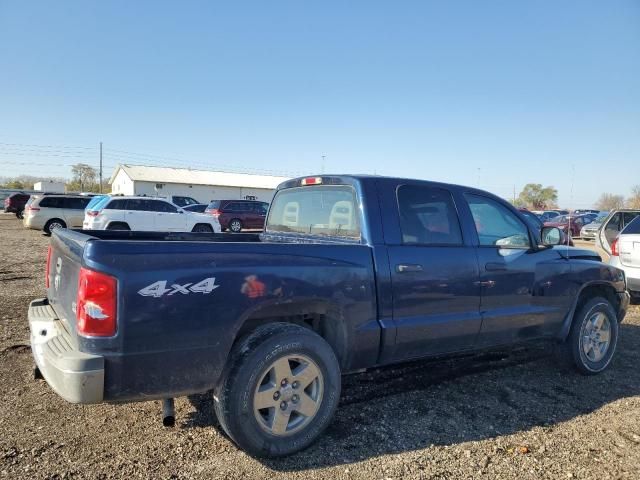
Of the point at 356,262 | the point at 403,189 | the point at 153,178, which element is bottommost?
the point at 356,262

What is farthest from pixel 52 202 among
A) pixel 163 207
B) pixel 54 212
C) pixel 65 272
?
pixel 65 272

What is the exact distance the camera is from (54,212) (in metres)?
19.4

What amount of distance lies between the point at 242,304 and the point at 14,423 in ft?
6.37

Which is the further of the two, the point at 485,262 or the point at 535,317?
the point at 535,317

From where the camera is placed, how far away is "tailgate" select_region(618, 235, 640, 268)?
7.28 metres

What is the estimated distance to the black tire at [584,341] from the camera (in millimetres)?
4676

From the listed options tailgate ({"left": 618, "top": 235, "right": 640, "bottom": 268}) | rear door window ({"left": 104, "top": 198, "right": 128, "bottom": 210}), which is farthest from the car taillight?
rear door window ({"left": 104, "top": 198, "right": 128, "bottom": 210})

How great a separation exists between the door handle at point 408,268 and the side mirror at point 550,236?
1601 mm

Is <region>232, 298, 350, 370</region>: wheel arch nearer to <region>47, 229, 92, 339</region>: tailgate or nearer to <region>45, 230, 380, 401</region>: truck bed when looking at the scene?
<region>45, 230, 380, 401</region>: truck bed

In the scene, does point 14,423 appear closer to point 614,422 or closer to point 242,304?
point 242,304

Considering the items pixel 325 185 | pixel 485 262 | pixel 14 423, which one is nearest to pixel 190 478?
pixel 14 423

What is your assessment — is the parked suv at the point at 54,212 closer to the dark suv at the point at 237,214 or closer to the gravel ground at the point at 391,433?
the dark suv at the point at 237,214

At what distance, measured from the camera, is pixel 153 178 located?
190 feet

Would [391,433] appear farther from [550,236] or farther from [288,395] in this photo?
[550,236]
